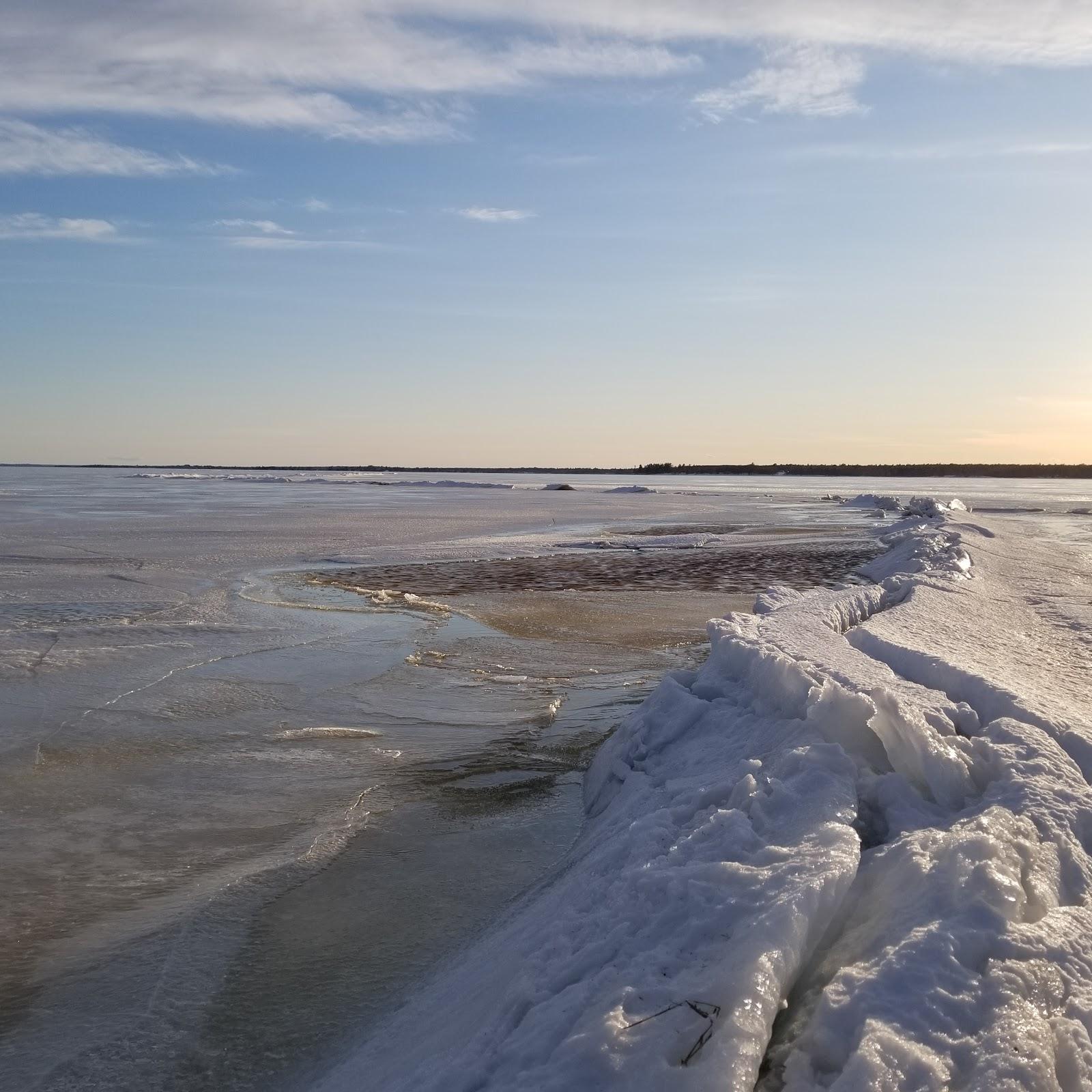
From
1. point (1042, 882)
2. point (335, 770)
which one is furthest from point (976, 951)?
point (335, 770)

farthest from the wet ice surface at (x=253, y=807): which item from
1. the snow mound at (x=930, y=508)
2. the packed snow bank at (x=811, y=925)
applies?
the snow mound at (x=930, y=508)

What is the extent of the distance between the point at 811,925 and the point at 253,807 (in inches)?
140

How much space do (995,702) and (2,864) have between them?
4.83 m

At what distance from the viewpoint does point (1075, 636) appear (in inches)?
334

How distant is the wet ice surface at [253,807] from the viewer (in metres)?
3.44

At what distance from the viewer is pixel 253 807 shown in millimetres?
5434

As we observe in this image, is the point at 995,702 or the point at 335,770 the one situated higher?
the point at 995,702

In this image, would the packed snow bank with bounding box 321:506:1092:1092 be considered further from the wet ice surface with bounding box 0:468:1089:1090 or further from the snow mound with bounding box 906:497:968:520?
the snow mound with bounding box 906:497:968:520

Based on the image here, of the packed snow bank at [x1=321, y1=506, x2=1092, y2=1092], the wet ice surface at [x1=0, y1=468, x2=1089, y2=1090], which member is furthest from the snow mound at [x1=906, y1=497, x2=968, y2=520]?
the packed snow bank at [x1=321, y1=506, x2=1092, y2=1092]

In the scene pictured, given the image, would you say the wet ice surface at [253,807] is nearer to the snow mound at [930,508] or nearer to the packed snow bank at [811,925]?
the packed snow bank at [811,925]

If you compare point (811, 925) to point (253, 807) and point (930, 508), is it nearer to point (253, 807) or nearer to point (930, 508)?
point (253, 807)

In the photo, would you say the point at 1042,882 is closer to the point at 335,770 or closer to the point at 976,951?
the point at 976,951

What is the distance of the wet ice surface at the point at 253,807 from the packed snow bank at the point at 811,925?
44cm

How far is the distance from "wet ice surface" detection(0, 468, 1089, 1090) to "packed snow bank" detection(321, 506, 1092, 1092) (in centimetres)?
44
